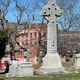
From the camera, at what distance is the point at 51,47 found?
1587 centimetres

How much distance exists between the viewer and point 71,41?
46.2 meters

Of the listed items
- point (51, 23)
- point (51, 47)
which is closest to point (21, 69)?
point (51, 47)

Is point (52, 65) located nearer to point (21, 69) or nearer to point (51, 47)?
point (51, 47)

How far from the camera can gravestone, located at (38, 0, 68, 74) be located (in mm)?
15508

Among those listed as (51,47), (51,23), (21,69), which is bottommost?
(21,69)

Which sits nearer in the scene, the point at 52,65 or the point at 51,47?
the point at 52,65

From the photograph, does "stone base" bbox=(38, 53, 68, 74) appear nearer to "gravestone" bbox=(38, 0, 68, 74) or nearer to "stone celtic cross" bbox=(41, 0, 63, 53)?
"gravestone" bbox=(38, 0, 68, 74)

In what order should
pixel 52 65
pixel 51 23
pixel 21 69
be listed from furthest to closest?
pixel 51 23
pixel 52 65
pixel 21 69

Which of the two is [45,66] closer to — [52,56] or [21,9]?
[52,56]

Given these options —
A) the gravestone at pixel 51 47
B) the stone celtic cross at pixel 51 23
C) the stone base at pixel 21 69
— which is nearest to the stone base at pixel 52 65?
the gravestone at pixel 51 47

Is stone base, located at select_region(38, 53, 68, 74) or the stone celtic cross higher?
the stone celtic cross

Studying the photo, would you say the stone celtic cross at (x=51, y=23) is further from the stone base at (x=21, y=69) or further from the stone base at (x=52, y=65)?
the stone base at (x=21, y=69)

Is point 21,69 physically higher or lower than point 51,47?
lower

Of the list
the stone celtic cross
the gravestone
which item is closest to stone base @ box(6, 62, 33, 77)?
the gravestone
